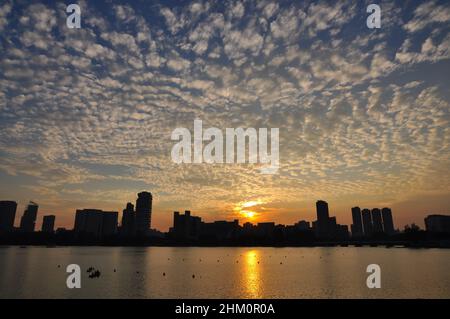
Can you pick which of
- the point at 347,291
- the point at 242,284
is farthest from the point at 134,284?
the point at 347,291

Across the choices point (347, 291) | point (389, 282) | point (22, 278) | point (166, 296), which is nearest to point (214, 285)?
point (166, 296)

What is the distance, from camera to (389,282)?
278 feet

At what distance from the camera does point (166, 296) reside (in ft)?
221
